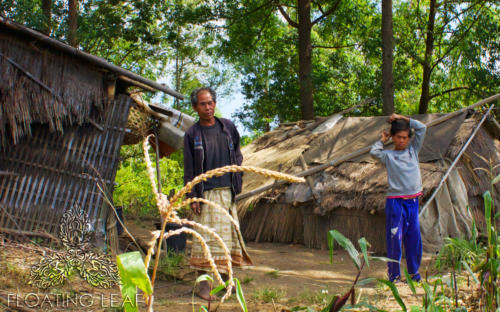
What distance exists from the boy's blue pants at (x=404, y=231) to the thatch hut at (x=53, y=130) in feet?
10.2

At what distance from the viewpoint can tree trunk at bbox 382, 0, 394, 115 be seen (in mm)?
9862

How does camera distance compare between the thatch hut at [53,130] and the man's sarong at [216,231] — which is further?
the thatch hut at [53,130]

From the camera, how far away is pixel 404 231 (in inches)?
179

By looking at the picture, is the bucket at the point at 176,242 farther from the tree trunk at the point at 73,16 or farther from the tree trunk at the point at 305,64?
the tree trunk at the point at 305,64

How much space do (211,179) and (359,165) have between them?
3.79m

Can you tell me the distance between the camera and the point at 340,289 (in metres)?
4.63

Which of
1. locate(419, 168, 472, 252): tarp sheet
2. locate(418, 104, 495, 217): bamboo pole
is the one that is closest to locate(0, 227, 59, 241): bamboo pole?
locate(418, 104, 495, 217): bamboo pole

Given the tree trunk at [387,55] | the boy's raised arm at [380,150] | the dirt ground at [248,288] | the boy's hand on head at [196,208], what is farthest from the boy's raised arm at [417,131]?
the tree trunk at [387,55]

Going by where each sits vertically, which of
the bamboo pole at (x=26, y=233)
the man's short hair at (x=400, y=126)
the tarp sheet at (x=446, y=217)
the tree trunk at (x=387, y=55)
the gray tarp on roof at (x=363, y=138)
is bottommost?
the bamboo pole at (x=26, y=233)

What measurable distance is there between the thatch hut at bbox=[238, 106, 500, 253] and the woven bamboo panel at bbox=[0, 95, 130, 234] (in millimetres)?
2760

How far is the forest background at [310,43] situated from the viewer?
1099 cm

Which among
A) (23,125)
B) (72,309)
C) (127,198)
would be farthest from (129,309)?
(127,198)

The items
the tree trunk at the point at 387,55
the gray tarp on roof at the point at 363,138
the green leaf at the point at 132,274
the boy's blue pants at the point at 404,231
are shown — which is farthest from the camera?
the tree trunk at the point at 387,55

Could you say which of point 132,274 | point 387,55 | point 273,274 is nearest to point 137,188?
point 273,274
